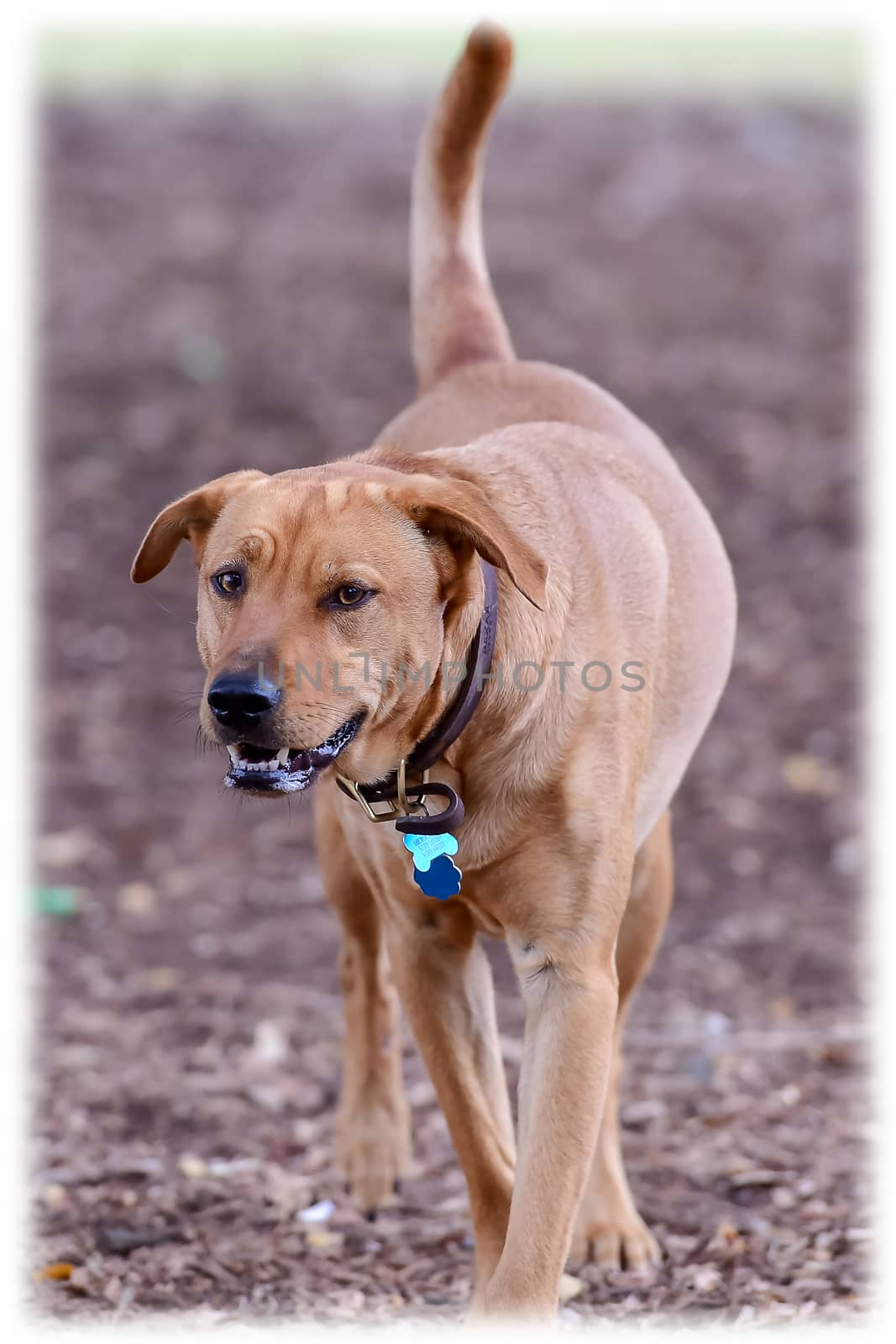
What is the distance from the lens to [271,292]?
12844 millimetres

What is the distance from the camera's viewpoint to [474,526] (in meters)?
3.22

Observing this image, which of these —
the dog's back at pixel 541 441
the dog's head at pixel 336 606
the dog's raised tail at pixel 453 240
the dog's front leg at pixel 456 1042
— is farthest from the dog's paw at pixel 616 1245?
the dog's raised tail at pixel 453 240

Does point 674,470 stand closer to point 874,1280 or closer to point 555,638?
point 555,638

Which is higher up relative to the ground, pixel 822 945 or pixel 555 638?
pixel 555 638

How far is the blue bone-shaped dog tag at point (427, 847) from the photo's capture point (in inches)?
135

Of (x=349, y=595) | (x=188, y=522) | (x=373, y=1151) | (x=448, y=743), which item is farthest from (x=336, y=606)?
(x=373, y=1151)

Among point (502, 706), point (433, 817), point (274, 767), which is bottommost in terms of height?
point (433, 817)

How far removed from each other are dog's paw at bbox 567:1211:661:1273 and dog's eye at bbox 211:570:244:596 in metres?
2.06

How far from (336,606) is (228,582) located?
0.77 ft

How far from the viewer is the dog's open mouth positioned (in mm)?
3100

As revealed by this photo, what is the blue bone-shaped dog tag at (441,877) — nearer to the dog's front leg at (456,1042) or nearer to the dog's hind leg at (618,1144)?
the dog's front leg at (456,1042)

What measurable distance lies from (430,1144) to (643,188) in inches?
443

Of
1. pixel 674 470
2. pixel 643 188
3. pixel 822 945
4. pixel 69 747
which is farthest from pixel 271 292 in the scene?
pixel 674 470

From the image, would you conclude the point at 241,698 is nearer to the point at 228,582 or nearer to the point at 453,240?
the point at 228,582
